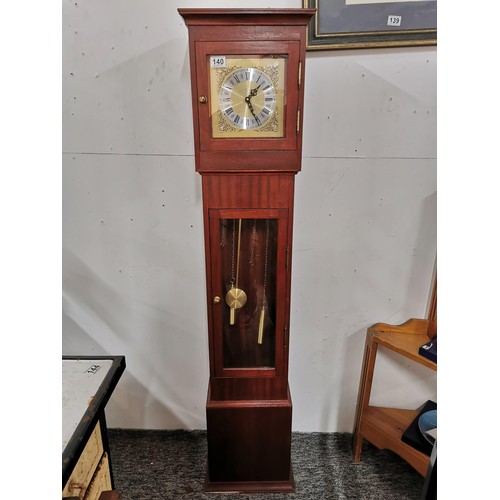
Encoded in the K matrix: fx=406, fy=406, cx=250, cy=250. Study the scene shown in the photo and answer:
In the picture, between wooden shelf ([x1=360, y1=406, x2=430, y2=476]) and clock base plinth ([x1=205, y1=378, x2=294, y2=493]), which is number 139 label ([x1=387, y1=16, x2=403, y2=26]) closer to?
clock base plinth ([x1=205, y1=378, x2=294, y2=493])

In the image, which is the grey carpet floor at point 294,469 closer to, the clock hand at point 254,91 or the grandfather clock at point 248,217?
the grandfather clock at point 248,217

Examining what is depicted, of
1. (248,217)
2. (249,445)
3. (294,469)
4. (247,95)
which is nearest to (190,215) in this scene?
(248,217)

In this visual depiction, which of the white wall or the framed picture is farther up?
the framed picture

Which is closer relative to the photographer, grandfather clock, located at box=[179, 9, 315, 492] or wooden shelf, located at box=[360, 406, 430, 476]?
grandfather clock, located at box=[179, 9, 315, 492]

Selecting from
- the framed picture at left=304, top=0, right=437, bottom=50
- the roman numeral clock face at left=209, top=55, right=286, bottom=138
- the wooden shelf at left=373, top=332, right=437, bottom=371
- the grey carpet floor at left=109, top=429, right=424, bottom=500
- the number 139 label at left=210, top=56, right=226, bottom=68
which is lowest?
the grey carpet floor at left=109, top=429, right=424, bottom=500

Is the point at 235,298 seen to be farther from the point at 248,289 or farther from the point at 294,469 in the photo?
the point at 294,469

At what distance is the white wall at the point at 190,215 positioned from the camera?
1.39 metres

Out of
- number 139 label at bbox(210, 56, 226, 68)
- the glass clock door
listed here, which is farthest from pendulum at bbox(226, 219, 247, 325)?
number 139 label at bbox(210, 56, 226, 68)

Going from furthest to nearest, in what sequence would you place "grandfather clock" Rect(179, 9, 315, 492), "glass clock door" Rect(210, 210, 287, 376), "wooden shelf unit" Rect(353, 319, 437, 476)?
"wooden shelf unit" Rect(353, 319, 437, 476) < "glass clock door" Rect(210, 210, 287, 376) < "grandfather clock" Rect(179, 9, 315, 492)

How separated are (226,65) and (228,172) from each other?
29cm

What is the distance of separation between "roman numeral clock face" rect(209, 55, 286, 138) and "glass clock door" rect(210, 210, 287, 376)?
0.81 ft

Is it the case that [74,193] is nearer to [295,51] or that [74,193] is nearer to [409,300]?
[295,51]

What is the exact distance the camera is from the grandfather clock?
42.8 inches

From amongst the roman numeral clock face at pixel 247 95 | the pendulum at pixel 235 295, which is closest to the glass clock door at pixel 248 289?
the pendulum at pixel 235 295
